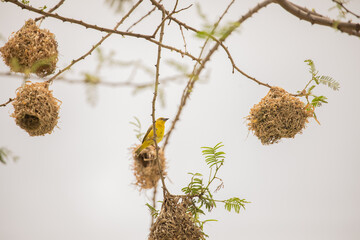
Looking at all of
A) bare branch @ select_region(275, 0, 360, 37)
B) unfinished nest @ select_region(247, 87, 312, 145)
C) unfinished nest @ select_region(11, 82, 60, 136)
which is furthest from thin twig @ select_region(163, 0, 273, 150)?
unfinished nest @ select_region(11, 82, 60, 136)

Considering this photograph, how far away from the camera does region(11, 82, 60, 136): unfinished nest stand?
1690 mm

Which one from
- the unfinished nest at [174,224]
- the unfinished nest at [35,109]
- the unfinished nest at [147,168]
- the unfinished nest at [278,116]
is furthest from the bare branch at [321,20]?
the unfinished nest at [147,168]

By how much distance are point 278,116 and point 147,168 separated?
0.89 meters

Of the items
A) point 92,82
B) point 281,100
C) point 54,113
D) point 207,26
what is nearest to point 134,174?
point 54,113

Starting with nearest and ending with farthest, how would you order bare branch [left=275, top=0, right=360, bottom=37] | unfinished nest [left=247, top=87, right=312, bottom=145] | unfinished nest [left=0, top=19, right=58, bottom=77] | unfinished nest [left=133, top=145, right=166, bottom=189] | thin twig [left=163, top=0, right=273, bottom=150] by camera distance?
bare branch [left=275, top=0, right=360, bottom=37], thin twig [left=163, top=0, right=273, bottom=150], unfinished nest [left=0, top=19, right=58, bottom=77], unfinished nest [left=247, top=87, right=312, bottom=145], unfinished nest [left=133, top=145, right=166, bottom=189]

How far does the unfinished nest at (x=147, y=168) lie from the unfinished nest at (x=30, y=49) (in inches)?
33.3

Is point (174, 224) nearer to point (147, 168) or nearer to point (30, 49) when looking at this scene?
point (147, 168)

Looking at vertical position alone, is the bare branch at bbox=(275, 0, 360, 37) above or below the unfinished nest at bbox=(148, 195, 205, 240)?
above

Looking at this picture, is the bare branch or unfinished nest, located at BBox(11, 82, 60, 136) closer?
the bare branch

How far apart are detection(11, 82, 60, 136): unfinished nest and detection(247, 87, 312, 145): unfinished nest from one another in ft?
3.47

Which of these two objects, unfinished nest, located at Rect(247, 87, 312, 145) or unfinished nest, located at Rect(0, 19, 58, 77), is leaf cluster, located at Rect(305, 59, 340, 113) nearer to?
unfinished nest, located at Rect(247, 87, 312, 145)

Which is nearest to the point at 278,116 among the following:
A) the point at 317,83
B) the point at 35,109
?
the point at 317,83

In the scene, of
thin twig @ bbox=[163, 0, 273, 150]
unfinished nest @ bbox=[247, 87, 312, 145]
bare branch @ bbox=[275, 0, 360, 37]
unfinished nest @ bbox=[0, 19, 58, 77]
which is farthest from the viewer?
unfinished nest @ bbox=[247, 87, 312, 145]

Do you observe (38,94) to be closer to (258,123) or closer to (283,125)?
(258,123)
